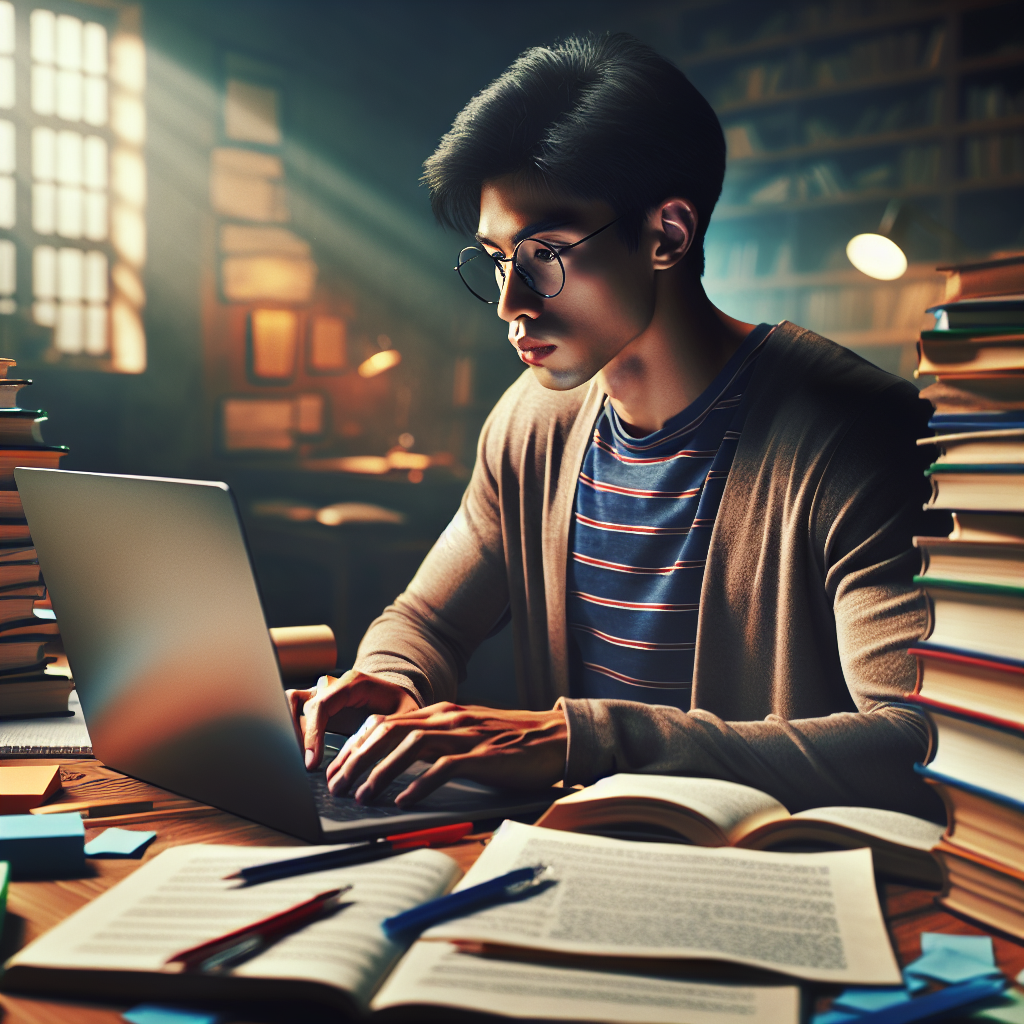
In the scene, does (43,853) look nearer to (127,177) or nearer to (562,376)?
(562,376)

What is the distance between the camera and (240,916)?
524 mm

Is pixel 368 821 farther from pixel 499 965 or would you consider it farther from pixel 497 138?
pixel 497 138

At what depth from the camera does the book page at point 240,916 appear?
473 millimetres

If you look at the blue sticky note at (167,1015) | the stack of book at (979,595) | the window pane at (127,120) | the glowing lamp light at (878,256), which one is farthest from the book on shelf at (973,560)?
A: the window pane at (127,120)

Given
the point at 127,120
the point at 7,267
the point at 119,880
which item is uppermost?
the point at 127,120

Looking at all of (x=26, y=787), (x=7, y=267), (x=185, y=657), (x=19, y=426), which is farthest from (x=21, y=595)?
(x=7, y=267)

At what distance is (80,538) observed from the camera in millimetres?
761

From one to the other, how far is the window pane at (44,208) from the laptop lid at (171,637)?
389cm

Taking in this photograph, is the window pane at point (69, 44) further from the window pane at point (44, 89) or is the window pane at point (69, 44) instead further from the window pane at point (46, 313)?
the window pane at point (46, 313)

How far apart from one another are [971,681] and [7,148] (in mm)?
4391

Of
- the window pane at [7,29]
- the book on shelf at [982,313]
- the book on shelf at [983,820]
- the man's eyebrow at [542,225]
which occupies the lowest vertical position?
the book on shelf at [983,820]

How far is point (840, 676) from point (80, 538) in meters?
0.83

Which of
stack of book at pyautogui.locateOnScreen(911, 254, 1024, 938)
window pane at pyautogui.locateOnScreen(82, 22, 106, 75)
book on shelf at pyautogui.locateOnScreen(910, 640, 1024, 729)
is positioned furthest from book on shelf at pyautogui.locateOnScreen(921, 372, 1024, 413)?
window pane at pyautogui.locateOnScreen(82, 22, 106, 75)

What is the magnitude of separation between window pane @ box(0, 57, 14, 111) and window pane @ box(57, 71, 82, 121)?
214 mm
